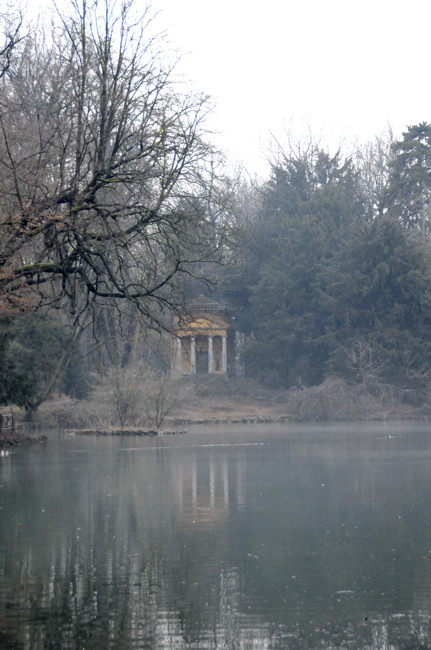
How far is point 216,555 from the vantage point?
12.5 m

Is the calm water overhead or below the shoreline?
below

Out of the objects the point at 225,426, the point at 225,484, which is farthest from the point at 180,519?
the point at 225,426

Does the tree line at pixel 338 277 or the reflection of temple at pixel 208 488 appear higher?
the tree line at pixel 338 277

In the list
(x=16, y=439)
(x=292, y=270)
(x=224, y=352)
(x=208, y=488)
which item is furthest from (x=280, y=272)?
(x=208, y=488)

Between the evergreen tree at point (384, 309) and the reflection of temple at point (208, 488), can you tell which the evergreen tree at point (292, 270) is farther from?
the reflection of temple at point (208, 488)

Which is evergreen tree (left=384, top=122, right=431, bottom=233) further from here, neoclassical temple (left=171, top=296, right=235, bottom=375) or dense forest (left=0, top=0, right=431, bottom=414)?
neoclassical temple (left=171, top=296, right=235, bottom=375)

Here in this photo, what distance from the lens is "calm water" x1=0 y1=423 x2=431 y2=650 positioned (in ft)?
29.4

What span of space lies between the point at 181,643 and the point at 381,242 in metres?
50.0

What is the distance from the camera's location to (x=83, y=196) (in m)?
15.8

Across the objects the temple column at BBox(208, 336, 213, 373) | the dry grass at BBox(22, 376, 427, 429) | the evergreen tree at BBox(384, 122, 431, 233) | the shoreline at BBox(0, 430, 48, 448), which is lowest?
the shoreline at BBox(0, 430, 48, 448)

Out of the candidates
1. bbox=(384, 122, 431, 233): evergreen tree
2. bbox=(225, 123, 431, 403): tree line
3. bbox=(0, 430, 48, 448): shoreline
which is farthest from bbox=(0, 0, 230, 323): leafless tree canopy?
bbox=(384, 122, 431, 233): evergreen tree

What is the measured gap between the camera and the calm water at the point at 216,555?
8953 mm

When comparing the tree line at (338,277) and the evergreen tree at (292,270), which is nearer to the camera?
the tree line at (338,277)

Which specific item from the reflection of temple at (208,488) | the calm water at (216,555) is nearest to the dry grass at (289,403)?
the reflection of temple at (208,488)
